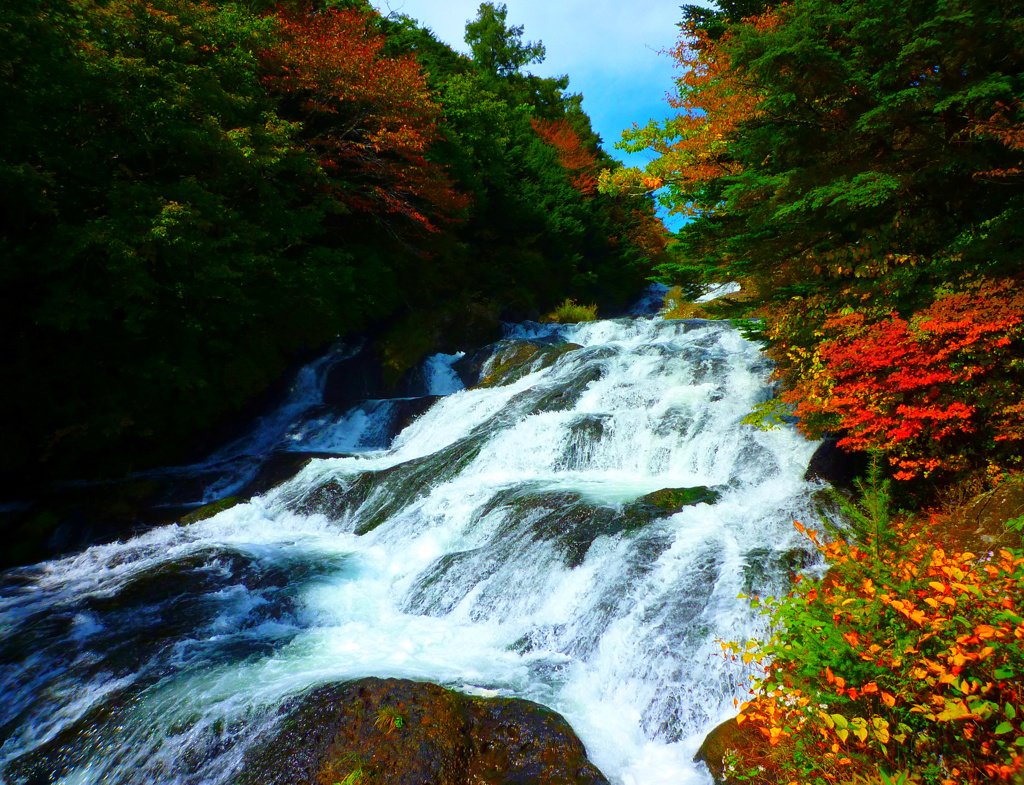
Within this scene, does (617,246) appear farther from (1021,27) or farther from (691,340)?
(1021,27)

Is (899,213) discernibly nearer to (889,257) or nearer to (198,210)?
(889,257)

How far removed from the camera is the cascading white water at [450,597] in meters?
3.88

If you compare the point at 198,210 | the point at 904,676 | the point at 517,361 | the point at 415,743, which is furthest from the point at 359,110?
the point at 904,676

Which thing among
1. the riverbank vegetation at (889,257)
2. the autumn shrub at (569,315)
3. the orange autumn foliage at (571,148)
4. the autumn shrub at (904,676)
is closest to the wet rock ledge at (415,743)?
the riverbank vegetation at (889,257)

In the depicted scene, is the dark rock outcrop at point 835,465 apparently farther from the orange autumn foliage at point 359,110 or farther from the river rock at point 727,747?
the orange autumn foliage at point 359,110

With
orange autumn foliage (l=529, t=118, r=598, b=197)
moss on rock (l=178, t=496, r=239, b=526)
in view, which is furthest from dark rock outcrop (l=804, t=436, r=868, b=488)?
orange autumn foliage (l=529, t=118, r=598, b=197)

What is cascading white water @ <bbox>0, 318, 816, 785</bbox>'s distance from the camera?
153 inches

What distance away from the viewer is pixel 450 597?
576 cm

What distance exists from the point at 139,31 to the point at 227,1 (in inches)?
228

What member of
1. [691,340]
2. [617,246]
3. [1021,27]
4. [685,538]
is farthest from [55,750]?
[617,246]

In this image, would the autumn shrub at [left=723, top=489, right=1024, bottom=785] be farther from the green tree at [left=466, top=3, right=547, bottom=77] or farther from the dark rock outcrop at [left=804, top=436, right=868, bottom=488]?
the green tree at [left=466, top=3, right=547, bottom=77]

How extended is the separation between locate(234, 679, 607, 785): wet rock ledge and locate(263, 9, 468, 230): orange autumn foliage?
1219cm

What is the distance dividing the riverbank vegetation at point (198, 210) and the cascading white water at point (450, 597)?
338 cm

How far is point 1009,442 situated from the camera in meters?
5.02
